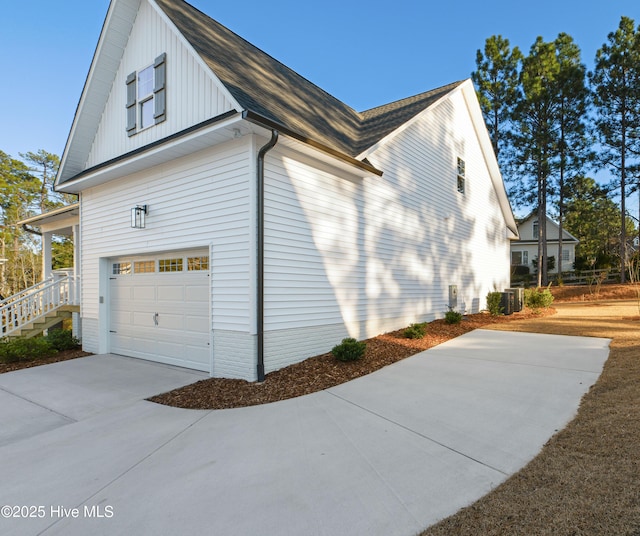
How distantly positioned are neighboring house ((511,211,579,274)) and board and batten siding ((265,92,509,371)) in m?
21.7

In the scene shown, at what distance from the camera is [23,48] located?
12.8 m

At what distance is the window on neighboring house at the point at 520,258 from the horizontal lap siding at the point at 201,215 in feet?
110

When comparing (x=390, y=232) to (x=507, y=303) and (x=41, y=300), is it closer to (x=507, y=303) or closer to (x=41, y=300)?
(x=507, y=303)

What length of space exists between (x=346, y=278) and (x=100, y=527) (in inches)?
232

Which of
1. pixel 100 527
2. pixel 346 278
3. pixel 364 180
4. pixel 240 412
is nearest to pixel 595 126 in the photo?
pixel 364 180

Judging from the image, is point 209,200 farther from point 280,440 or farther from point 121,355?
point 121,355

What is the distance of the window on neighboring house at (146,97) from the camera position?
7.34 m

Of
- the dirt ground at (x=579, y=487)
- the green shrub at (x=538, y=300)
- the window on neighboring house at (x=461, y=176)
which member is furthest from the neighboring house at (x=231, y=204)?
the green shrub at (x=538, y=300)

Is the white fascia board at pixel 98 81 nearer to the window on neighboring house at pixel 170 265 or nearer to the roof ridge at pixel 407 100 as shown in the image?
the window on neighboring house at pixel 170 265

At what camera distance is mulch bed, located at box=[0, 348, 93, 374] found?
789 centimetres

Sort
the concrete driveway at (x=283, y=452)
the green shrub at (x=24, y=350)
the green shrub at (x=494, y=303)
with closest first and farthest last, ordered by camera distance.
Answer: the concrete driveway at (x=283, y=452) < the green shrub at (x=24, y=350) < the green shrub at (x=494, y=303)

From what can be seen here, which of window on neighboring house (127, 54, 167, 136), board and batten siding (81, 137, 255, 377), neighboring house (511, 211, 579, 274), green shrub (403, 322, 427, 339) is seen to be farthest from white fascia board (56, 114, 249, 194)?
neighboring house (511, 211, 579, 274)

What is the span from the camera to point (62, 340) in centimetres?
960

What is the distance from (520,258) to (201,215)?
1352 inches
